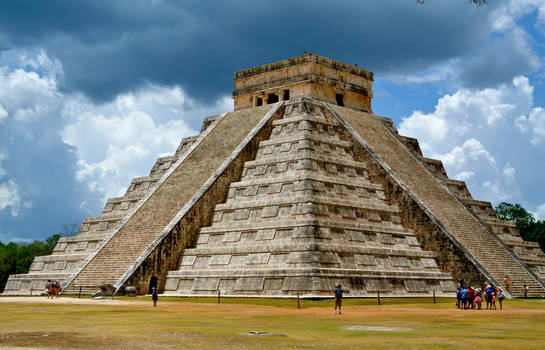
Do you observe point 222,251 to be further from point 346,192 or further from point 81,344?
point 81,344

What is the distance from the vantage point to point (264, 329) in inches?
470

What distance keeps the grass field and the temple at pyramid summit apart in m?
4.34

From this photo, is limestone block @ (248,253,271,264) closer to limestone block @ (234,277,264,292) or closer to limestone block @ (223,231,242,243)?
limestone block @ (234,277,264,292)

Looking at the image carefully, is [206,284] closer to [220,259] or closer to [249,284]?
[220,259]

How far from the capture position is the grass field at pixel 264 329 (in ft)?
31.2

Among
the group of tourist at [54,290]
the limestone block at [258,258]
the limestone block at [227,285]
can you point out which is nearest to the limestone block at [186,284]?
the limestone block at [227,285]

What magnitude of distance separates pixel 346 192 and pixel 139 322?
14693 millimetres

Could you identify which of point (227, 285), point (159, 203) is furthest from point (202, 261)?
point (159, 203)

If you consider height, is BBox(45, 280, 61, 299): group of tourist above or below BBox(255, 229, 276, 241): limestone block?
below

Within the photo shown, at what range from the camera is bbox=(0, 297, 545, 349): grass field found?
9516 mm

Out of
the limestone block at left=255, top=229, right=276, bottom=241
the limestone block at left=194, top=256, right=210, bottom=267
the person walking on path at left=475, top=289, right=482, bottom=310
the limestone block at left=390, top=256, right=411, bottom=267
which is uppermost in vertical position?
the limestone block at left=255, top=229, right=276, bottom=241

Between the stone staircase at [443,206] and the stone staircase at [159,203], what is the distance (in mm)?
5870

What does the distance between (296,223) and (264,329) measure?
11485mm

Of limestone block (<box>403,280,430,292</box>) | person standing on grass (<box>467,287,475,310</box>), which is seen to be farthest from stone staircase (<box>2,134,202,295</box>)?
person standing on grass (<box>467,287,475,310</box>)
